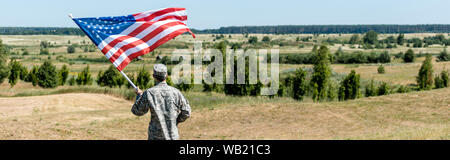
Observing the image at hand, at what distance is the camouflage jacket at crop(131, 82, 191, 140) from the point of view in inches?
232

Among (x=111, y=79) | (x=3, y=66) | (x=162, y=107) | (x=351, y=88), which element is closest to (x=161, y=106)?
(x=162, y=107)

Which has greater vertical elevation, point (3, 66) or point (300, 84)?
point (3, 66)

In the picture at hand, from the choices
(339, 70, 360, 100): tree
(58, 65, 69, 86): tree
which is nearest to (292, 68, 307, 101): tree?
(339, 70, 360, 100): tree

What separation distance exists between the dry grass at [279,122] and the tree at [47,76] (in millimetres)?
30658

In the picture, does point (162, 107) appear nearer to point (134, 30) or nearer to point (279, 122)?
point (134, 30)

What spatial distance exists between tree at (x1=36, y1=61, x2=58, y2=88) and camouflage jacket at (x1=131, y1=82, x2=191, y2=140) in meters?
50.3

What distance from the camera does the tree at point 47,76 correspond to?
2061 inches

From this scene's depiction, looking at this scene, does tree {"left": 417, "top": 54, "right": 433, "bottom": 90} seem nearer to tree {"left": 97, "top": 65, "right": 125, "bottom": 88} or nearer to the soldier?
tree {"left": 97, "top": 65, "right": 125, "bottom": 88}

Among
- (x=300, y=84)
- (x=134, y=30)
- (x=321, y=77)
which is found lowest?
(x=300, y=84)

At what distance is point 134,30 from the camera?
27.4ft

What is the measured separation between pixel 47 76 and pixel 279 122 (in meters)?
40.9

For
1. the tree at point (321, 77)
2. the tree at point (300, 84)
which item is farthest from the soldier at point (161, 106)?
the tree at point (300, 84)

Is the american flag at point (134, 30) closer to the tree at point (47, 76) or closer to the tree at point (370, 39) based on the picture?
the tree at point (47, 76)

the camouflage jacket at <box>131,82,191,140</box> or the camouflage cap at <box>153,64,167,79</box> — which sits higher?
the camouflage cap at <box>153,64,167,79</box>
